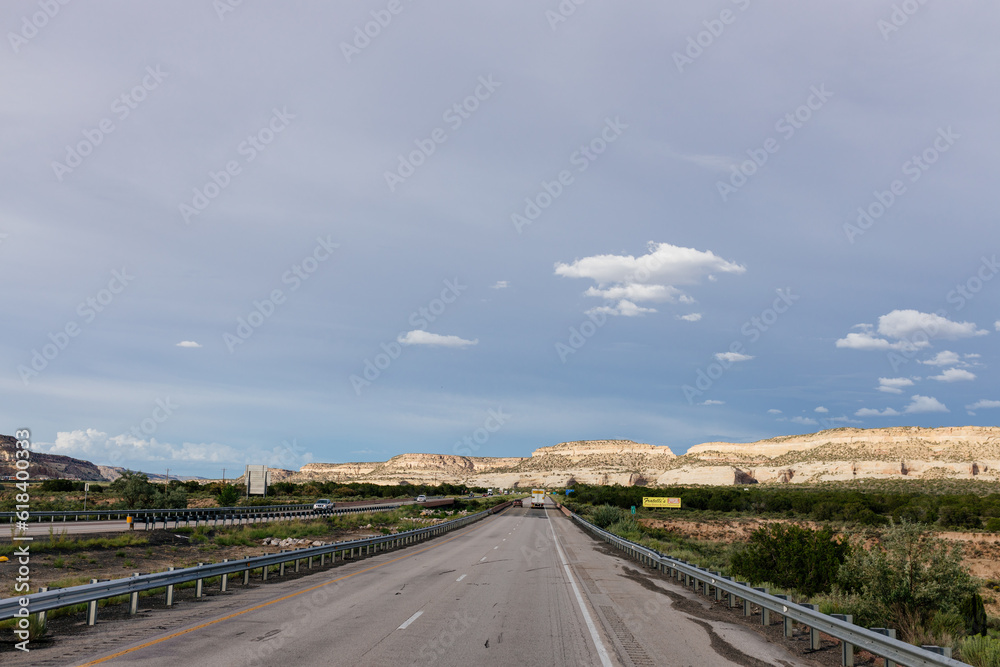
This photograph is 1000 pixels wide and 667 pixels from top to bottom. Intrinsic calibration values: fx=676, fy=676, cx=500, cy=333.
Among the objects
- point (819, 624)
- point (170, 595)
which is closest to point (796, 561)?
point (819, 624)

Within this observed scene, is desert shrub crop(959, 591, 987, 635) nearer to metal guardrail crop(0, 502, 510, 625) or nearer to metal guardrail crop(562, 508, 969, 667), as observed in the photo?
metal guardrail crop(562, 508, 969, 667)

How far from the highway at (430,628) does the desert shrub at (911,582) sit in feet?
9.25

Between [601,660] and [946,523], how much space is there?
52.0 meters

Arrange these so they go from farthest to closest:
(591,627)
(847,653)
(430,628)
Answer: (591,627) → (430,628) → (847,653)

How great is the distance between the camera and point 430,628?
1117cm

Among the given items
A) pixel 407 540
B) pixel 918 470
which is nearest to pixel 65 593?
pixel 407 540

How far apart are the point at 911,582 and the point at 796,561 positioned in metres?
6.58

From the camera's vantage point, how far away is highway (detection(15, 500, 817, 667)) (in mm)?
9070

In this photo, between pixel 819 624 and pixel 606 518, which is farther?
pixel 606 518

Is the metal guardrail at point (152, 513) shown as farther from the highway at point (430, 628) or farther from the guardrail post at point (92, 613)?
the guardrail post at point (92, 613)

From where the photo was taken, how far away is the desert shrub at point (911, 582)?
40.2ft

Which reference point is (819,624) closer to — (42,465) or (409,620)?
(409,620)

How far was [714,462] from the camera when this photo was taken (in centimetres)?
16425

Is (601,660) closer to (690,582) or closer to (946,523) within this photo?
(690,582)
